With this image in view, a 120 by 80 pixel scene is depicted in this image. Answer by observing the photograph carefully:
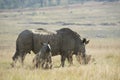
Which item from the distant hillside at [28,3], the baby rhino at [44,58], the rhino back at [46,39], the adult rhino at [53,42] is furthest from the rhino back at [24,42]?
the distant hillside at [28,3]

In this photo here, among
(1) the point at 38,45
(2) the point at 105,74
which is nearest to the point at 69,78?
(2) the point at 105,74

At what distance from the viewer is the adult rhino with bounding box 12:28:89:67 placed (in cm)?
1543

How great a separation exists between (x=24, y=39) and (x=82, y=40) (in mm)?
2745

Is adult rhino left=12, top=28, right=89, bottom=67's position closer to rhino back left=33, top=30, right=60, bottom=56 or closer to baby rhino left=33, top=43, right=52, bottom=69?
rhino back left=33, top=30, right=60, bottom=56

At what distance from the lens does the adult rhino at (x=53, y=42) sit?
1543cm

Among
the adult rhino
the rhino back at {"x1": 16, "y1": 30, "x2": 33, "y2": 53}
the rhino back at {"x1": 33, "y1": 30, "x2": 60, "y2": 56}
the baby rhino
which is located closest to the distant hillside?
the adult rhino

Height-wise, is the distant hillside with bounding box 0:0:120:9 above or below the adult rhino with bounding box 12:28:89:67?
below

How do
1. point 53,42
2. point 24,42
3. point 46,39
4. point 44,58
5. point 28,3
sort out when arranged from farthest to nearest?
point 28,3 < point 53,42 < point 46,39 < point 24,42 < point 44,58

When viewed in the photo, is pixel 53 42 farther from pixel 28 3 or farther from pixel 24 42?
pixel 28 3

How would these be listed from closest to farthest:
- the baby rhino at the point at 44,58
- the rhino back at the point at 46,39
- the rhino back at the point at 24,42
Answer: the baby rhino at the point at 44,58, the rhino back at the point at 24,42, the rhino back at the point at 46,39

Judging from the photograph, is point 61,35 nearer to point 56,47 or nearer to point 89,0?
point 56,47

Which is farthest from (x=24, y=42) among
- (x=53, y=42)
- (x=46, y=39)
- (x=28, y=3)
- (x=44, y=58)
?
(x=28, y=3)

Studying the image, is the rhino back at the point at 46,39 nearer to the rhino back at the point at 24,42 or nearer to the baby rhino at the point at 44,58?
the rhino back at the point at 24,42

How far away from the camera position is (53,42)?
16109mm
